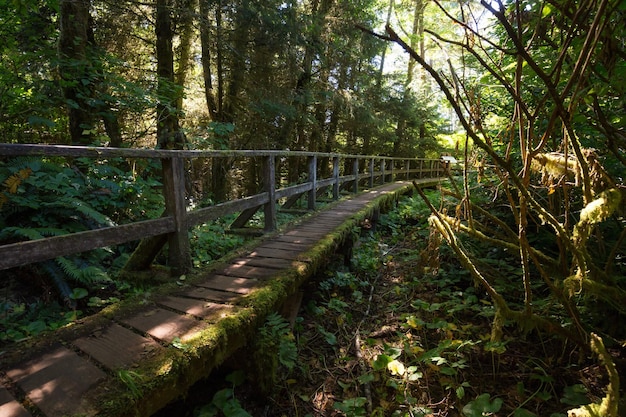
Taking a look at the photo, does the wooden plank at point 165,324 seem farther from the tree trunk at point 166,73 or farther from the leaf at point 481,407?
the tree trunk at point 166,73

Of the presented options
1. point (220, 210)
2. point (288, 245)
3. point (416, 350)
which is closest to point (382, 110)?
point (288, 245)

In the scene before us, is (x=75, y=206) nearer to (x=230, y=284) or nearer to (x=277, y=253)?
(x=230, y=284)

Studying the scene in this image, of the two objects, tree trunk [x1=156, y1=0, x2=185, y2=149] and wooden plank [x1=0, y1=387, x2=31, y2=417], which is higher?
tree trunk [x1=156, y1=0, x2=185, y2=149]

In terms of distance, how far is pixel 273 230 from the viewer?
493 cm

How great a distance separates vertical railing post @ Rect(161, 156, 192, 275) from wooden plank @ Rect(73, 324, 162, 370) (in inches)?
39.5

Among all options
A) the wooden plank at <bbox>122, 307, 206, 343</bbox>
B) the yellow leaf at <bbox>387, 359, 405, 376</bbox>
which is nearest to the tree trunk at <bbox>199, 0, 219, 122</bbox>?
the wooden plank at <bbox>122, 307, 206, 343</bbox>

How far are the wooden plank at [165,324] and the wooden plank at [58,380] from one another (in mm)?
391

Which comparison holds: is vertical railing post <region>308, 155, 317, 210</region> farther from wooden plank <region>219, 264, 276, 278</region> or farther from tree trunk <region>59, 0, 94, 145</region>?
tree trunk <region>59, 0, 94, 145</region>

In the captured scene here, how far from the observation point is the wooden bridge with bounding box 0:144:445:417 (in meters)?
1.64

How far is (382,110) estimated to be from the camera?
54.3 ft

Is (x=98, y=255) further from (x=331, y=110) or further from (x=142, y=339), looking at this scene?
(x=331, y=110)

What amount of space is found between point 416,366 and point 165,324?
6.79ft

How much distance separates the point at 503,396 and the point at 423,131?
65.2 feet

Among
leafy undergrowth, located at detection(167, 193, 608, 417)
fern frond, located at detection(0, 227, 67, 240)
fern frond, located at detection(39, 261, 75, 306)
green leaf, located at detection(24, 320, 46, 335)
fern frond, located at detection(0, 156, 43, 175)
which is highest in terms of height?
fern frond, located at detection(0, 156, 43, 175)
